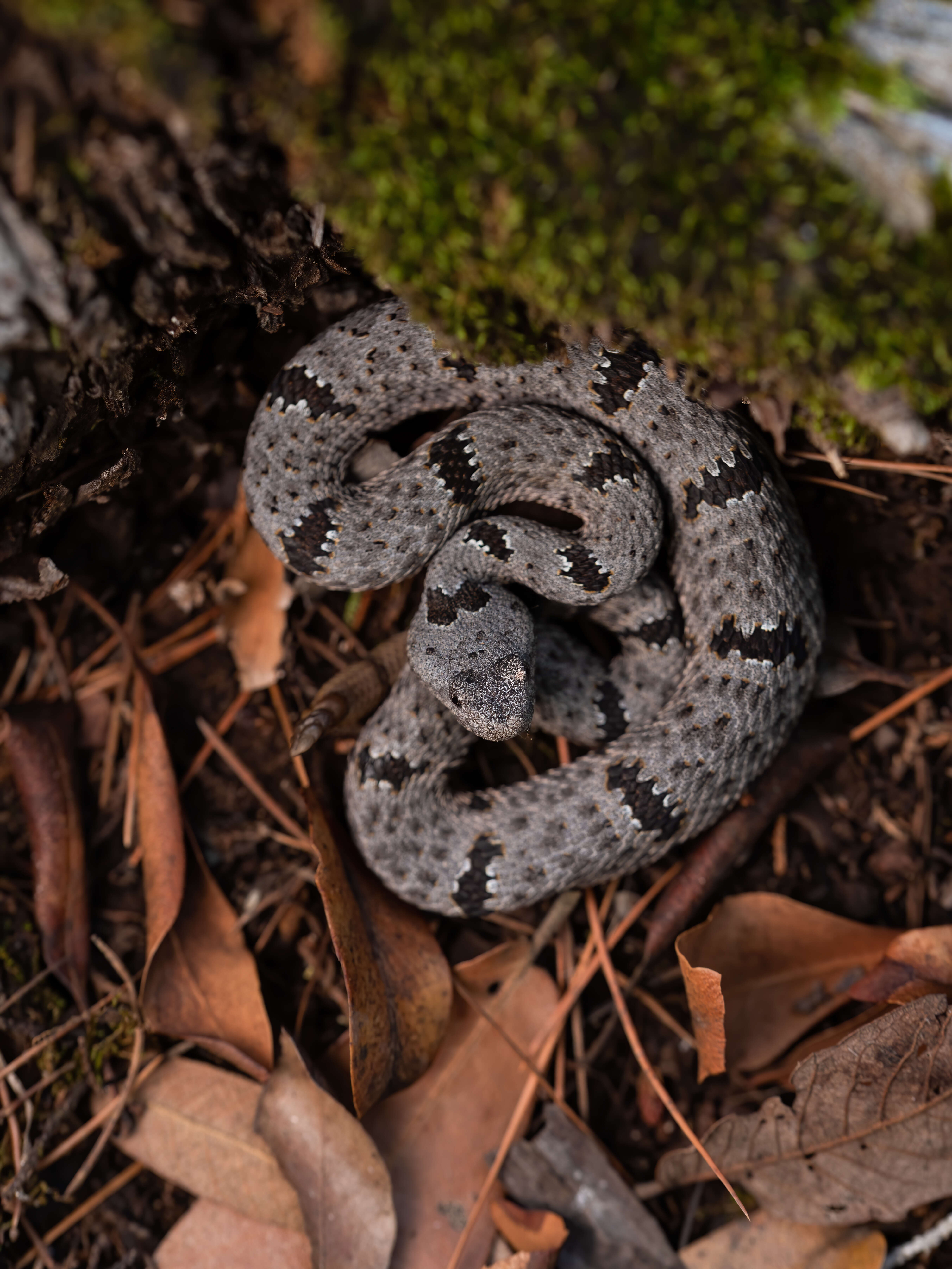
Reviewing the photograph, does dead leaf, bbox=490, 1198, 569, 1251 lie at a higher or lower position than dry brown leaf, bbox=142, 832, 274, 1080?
lower

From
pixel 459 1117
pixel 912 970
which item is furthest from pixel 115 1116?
pixel 912 970

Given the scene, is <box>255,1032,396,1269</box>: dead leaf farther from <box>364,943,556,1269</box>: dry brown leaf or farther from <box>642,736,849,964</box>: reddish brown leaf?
<box>642,736,849,964</box>: reddish brown leaf

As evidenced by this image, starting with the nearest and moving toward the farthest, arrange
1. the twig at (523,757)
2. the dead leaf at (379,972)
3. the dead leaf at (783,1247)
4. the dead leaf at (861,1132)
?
the dead leaf at (861,1132), the dead leaf at (379,972), the dead leaf at (783,1247), the twig at (523,757)

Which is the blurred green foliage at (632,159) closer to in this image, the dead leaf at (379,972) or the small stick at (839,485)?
the small stick at (839,485)

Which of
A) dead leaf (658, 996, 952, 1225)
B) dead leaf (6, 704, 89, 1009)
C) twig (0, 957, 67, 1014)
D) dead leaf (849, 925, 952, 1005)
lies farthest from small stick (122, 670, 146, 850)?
dead leaf (849, 925, 952, 1005)

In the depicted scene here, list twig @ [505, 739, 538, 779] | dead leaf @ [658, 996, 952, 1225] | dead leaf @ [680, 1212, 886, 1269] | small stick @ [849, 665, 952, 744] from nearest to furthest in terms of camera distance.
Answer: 1. dead leaf @ [658, 996, 952, 1225]
2. dead leaf @ [680, 1212, 886, 1269]
3. small stick @ [849, 665, 952, 744]
4. twig @ [505, 739, 538, 779]

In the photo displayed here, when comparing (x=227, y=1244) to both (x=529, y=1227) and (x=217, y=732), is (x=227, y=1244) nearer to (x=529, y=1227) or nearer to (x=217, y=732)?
(x=529, y=1227)

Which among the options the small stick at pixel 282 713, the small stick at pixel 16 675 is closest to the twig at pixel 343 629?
the small stick at pixel 282 713
